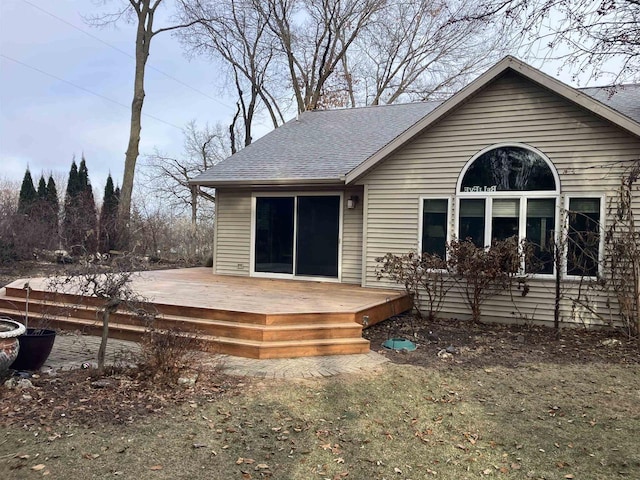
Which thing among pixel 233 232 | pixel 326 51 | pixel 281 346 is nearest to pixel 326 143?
pixel 233 232

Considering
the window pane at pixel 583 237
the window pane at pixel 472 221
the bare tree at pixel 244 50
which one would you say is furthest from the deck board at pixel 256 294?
the bare tree at pixel 244 50

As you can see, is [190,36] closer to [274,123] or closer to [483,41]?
[274,123]

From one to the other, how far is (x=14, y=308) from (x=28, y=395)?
436cm

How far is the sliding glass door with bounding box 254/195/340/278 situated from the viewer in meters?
9.70

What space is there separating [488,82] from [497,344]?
4179mm

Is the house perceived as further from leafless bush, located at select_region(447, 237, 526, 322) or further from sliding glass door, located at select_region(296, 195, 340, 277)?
leafless bush, located at select_region(447, 237, 526, 322)

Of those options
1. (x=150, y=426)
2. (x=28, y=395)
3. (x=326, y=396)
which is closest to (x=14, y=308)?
(x=28, y=395)

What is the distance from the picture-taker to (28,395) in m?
3.85

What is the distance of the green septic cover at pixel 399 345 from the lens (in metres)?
6.01

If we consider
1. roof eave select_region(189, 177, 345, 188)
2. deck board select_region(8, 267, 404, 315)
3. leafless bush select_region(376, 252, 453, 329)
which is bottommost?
deck board select_region(8, 267, 404, 315)

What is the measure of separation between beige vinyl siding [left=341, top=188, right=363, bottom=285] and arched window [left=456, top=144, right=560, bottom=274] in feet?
7.23

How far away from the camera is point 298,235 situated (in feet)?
32.6

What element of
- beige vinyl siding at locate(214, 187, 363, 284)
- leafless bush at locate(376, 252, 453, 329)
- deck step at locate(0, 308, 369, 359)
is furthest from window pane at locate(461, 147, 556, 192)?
beige vinyl siding at locate(214, 187, 363, 284)

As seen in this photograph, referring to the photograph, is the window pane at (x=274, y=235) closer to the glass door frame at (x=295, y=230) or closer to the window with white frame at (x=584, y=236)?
the glass door frame at (x=295, y=230)
